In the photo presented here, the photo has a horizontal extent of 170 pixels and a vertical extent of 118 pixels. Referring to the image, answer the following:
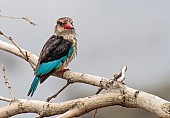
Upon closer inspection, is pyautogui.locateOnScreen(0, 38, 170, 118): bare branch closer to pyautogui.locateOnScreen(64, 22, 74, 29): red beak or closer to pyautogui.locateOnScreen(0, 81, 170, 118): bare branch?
pyautogui.locateOnScreen(0, 81, 170, 118): bare branch

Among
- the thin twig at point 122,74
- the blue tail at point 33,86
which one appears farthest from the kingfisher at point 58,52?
the thin twig at point 122,74

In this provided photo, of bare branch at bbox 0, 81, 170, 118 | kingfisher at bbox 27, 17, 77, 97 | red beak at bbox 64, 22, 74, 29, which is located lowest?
bare branch at bbox 0, 81, 170, 118

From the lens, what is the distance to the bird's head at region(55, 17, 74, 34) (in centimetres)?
313

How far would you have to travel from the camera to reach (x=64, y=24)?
3.16 meters

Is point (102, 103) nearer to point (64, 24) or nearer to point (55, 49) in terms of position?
point (55, 49)

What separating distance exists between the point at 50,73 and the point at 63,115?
1013 mm

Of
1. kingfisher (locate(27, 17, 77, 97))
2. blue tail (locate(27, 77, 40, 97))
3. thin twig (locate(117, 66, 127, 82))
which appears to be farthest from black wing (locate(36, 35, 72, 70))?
thin twig (locate(117, 66, 127, 82))

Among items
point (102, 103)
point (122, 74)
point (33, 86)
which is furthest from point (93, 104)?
point (33, 86)

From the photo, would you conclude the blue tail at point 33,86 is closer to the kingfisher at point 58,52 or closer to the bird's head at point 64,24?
the kingfisher at point 58,52

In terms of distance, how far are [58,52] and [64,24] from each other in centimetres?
20

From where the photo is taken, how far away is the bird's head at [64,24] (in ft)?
10.3

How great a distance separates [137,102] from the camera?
2.02 meters

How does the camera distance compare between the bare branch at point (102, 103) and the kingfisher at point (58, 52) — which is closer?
the bare branch at point (102, 103)

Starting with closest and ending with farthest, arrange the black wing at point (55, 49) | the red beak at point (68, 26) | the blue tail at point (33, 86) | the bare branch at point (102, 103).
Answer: the bare branch at point (102, 103)
the blue tail at point (33, 86)
the black wing at point (55, 49)
the red beak at point (68, 26)
